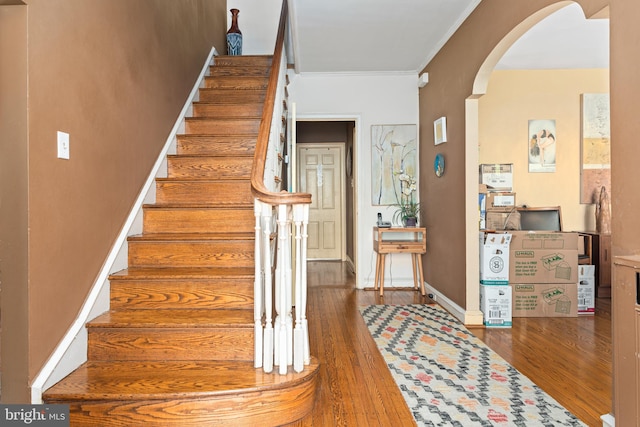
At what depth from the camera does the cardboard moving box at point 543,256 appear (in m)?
3.40

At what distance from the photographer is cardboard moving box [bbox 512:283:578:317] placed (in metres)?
3.46

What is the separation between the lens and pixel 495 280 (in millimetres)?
3311

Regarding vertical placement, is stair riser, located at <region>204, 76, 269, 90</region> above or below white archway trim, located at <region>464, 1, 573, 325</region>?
above

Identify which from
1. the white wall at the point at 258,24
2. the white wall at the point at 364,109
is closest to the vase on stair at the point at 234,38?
the white wall at the point at 258,24

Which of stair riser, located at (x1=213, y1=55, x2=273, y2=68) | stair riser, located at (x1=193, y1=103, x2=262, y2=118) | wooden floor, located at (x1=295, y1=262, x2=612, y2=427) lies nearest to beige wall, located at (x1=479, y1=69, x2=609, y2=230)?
wooden floor, located at (x1=295, y1=262, x2=612, y2=427)

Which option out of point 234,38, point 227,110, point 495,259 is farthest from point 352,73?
point 495,259

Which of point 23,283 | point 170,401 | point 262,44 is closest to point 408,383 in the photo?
point 170,401

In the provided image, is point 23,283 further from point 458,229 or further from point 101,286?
point 458,229

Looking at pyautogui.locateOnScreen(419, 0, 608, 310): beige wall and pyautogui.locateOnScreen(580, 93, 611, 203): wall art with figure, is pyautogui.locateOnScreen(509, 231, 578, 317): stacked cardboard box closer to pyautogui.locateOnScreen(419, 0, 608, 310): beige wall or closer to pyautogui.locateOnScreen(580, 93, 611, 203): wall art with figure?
pyautogui.locateOnScreen(419, 0, 608, 310): beige wall

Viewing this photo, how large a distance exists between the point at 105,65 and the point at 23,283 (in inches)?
51.4

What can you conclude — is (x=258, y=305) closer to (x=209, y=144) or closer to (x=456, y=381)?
(x=456, y=381)

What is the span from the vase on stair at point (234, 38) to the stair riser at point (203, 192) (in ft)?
8.83

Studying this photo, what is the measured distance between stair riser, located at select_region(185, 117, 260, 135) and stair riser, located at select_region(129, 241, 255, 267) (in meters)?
1.37

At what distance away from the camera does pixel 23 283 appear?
5.41ft
